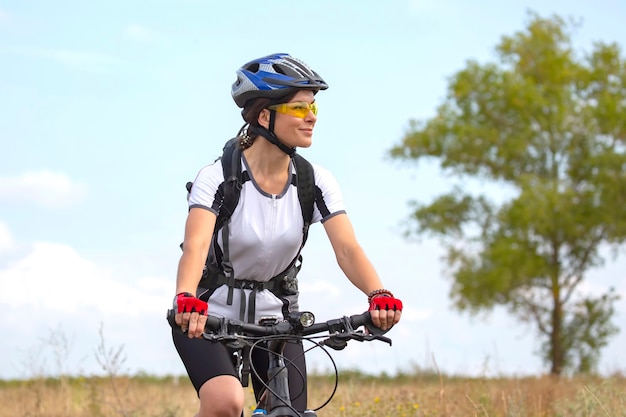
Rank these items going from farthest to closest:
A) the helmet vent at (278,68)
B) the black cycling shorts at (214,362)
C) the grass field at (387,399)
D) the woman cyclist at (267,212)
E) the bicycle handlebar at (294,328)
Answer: the grass field at (387,399) → the helmet vent at (278,68) → the woman cyclist at (267,212) → the black cycling shorts at (214,362) → the bicycle handlebar at (294,328)

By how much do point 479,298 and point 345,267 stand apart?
67.8 ft

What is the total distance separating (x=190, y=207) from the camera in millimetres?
4977

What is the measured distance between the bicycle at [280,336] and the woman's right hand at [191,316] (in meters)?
0.06

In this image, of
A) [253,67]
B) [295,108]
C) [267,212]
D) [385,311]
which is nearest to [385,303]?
[385,311]

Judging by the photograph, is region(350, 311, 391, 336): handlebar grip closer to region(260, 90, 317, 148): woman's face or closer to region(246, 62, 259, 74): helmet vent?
region(260, 90, 317, 148): woman's face

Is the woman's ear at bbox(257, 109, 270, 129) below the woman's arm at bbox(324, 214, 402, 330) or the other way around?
the other way around

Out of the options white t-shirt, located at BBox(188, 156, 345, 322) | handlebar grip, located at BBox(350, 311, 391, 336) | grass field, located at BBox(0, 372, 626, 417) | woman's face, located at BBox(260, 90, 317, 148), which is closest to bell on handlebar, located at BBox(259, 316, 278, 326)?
handlebar grip, located at BBox(350, 311, 391, 336)

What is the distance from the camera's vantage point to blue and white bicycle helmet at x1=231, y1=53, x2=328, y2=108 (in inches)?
199

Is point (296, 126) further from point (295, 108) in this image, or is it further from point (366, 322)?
A: point (366, 322)

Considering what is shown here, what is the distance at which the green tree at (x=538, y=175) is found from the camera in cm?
2444

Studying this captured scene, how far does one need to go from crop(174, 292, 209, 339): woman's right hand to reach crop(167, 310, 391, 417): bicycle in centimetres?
6

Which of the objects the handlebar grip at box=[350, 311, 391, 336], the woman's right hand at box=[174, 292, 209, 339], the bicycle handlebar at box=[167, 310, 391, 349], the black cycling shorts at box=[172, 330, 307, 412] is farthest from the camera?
the black cycling shorts at box=[172, 330, 307, 412]

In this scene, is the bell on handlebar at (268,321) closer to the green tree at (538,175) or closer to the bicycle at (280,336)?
the bicycle at (280,336)

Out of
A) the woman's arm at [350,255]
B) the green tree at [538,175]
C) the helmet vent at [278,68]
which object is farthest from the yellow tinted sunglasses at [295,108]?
the green tree at [538,175]
